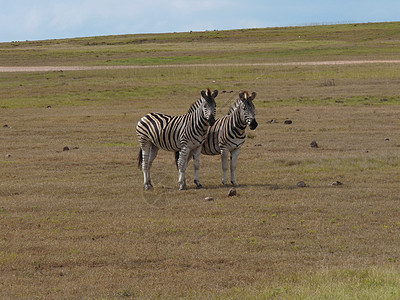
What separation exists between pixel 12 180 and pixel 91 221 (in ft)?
15.5

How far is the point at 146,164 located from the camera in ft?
46.1

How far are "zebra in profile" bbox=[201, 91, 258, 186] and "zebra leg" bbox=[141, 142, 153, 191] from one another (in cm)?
122

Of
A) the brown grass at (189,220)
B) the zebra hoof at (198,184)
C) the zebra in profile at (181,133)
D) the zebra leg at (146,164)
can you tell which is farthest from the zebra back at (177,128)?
the brown grass at (189,220)

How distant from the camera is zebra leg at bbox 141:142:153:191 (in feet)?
45.4

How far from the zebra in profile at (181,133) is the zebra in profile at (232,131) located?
0.52 meters

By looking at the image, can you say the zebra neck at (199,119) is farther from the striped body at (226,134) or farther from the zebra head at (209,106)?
the striped body at (226,134)

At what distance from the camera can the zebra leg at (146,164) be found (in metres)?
13.8

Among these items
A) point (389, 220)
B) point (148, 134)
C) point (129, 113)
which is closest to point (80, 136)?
point (129, 113)

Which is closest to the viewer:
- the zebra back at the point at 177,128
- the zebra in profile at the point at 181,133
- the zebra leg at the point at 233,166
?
the zebra in profile at the point at 181,133

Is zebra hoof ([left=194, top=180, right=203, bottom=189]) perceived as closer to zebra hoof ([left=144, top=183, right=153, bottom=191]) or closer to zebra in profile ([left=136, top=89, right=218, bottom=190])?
zebra in profile ([left=136, top=89, right=218, bottom=190])

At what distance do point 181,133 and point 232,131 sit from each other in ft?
3.58

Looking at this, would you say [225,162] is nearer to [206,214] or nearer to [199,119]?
[199,119]

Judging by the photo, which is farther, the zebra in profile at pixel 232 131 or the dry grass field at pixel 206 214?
the zebra in profile at pixel 232 131

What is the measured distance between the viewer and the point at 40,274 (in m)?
8.12
